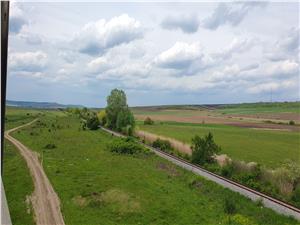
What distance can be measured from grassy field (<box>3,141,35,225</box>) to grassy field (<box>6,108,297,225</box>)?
1.70ft

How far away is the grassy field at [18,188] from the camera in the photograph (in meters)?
20.7

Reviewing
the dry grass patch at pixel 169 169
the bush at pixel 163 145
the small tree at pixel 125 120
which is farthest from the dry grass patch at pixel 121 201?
the small tree at pixel 125 120

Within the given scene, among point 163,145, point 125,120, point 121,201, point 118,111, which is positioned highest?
point 118,111

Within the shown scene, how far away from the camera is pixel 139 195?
26125mm

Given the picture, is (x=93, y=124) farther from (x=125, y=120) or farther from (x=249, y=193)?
(x=249, y=193)

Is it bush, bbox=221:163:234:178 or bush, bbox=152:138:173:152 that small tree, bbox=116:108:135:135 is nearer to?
bush, bbox=152:138:173:152

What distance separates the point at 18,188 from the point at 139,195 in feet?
32.4

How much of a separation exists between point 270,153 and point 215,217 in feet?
112

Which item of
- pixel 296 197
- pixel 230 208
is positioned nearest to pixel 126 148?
pixel 296 197

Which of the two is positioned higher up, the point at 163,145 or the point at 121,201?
the point at 163,145

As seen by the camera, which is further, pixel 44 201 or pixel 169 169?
pixel 169 169

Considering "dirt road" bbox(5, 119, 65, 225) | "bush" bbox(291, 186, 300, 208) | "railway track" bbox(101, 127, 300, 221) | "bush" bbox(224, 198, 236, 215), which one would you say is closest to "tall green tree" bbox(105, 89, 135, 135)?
"railway track" bbox(101, 127, 300, 221)

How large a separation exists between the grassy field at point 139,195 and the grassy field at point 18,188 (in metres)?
0.52

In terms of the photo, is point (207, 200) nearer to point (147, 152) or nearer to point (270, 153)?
point (147, 152)
